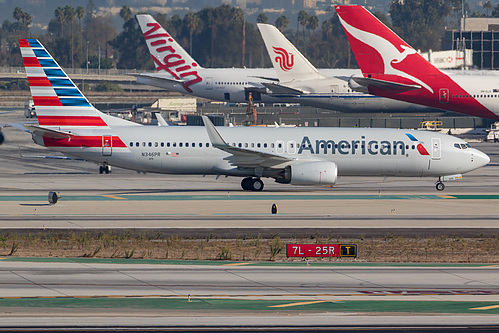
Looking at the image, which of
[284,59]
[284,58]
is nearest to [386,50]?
[284,58]

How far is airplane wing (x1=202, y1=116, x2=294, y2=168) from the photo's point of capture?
46312 mm

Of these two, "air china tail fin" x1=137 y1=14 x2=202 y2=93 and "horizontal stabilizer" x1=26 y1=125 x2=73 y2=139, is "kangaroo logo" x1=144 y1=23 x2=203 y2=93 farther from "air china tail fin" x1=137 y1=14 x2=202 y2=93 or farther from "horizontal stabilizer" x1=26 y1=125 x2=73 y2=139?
"horizontal stabilizer" x1=26 y1=125 x2=73 y2=139

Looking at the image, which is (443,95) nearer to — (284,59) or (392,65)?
(392,65)

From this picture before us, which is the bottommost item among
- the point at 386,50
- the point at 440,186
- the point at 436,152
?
the point at 440,186

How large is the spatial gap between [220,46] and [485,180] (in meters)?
130

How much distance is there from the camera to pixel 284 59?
88.6 metres

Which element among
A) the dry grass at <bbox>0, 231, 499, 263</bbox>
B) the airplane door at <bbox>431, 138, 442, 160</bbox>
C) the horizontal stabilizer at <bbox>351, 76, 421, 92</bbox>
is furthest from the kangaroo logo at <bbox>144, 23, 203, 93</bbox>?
the dry grass at <bbox>0, 231, 499, 263</bbox>

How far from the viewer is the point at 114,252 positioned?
30.4m

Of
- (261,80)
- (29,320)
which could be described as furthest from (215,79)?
(29,320)

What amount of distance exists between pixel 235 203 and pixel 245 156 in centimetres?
453

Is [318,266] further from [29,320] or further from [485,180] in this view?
[485,180]

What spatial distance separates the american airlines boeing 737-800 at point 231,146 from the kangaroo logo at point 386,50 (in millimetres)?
18644

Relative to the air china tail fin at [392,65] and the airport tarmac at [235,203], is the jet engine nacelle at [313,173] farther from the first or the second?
the air china tail fin at [392,65]

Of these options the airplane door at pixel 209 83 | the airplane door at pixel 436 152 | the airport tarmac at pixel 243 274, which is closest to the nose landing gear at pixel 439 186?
the airport tarmac at pixel 243 274
